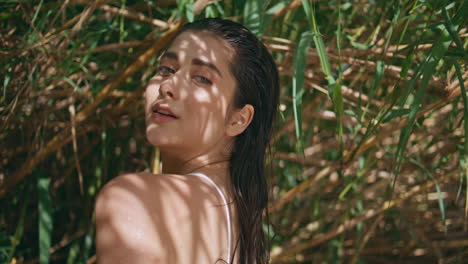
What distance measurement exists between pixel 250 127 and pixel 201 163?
0.50ft

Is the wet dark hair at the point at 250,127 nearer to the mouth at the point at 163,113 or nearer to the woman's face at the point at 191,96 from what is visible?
the woman's face at the point at 191,96

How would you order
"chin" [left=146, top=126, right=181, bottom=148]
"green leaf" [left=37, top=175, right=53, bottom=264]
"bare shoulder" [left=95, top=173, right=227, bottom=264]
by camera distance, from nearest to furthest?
"bare shoulder" [left=95, top=173, right=227, bottom=264] < "chin" [left=146, top=126, right=181, bottom=148] < "green leaf" [left=37, top=175, right=53, bottom=264]

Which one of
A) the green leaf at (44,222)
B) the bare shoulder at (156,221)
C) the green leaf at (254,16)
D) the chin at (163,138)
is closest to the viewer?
the bare shoulder at (156,221)

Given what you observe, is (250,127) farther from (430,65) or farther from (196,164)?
(430,65)

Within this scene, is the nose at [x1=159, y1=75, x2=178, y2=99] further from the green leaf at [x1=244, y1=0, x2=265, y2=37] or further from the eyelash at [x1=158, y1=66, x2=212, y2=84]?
the green leaf at [x1=244, y1=0, x2=265, y2=37]

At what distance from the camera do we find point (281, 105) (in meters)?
1.88

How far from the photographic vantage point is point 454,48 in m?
1.24

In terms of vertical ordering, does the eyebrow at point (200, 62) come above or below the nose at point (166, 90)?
above

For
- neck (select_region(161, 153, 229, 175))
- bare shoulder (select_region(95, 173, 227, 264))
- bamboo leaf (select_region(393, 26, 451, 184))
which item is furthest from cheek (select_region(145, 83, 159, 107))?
bamboo leaf (select_region(393, 26, 451, 184))

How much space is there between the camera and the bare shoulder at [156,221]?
836mm

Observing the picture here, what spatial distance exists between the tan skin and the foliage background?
0.15 meters

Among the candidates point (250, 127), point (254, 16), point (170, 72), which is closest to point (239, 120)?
point (250, 127)

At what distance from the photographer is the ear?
1140 millimetres

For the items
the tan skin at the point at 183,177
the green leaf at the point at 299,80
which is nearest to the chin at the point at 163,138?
the tan skin at the point at 183,177
